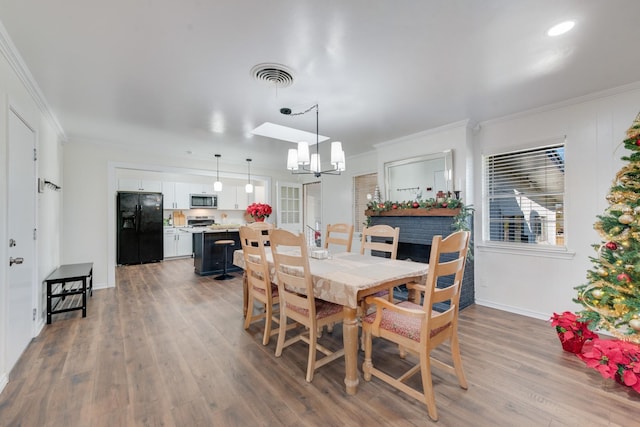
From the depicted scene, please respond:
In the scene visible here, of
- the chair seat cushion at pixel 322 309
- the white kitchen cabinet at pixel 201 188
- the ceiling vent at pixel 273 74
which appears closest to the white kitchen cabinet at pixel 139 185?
the white kitchen cabinet at pixel 201 188

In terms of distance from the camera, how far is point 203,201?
7.97 meters

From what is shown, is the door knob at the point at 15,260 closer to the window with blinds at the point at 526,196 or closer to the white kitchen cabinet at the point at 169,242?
the window with blinds at the point at 526,196

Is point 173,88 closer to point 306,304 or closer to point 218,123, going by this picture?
point 218,123

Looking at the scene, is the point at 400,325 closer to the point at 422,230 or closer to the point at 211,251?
the point at 422,230

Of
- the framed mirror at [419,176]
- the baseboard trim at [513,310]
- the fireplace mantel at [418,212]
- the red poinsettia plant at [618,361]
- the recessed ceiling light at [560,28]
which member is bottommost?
the baseboard trim at [513,310]

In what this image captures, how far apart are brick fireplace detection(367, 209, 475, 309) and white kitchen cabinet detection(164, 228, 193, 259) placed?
552cm

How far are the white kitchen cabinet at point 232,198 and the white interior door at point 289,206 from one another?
6.50ft

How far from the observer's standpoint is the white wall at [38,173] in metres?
1.99

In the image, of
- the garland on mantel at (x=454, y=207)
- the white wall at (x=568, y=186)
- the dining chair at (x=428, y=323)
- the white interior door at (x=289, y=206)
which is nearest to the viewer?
the dining chair at (x=428, y=323)

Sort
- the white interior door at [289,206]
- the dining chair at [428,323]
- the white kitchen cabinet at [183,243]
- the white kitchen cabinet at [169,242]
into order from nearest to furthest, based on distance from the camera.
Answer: the dining chair at [428,323]
the white interior door at [289,206]
the white kitchen cabinet at [169,242]
the white kitchen cabinet at [183,243]

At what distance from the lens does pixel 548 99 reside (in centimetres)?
300

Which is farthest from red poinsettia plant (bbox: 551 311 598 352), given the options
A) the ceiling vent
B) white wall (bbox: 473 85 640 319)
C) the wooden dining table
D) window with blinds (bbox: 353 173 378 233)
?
window with blinds (bbox: 353 173 378 233)

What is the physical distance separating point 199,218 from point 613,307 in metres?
8.42

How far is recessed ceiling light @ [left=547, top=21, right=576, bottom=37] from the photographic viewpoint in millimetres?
1783
